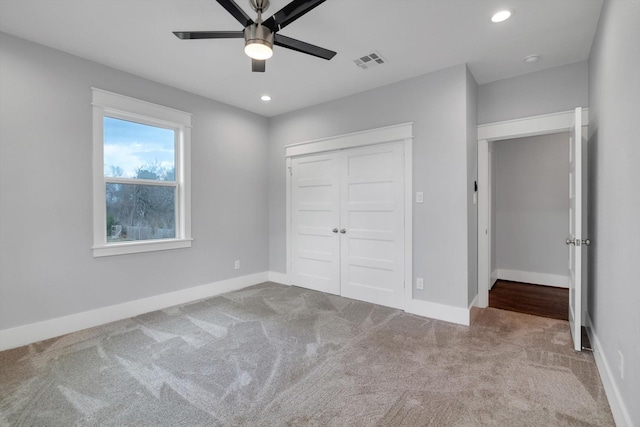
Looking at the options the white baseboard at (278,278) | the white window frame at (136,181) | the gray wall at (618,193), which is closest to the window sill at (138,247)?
the white window frame at (136,181)

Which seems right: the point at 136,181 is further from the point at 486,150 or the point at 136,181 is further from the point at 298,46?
the point at 486,150

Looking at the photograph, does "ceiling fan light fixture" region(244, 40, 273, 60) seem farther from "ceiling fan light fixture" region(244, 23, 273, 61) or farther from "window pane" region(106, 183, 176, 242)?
"window pane" region(106, 183, 176, 242)

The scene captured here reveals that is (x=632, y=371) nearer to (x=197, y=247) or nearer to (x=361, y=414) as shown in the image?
(x=361, y=414)

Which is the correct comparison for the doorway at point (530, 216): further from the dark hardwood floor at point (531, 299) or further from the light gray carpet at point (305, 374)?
the light gray carpet at point (305, 374)

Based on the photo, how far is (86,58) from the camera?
3037 mm

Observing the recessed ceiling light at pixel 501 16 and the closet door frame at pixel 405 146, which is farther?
the closet door frame at pixel 405 146

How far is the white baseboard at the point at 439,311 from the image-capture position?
316 centimetres

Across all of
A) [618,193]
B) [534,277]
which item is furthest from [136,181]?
[534,277]

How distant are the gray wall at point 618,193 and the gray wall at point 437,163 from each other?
1.02 m

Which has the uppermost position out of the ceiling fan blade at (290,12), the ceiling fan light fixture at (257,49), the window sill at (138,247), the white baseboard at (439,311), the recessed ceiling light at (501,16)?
the recessed ceiling light at (501,16)

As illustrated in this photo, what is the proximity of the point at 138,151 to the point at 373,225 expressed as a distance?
2.93m

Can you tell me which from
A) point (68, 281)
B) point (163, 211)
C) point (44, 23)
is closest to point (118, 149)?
point (163, 211)

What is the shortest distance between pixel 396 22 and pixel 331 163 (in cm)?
204

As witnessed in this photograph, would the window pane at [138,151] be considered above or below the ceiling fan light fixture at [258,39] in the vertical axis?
below
